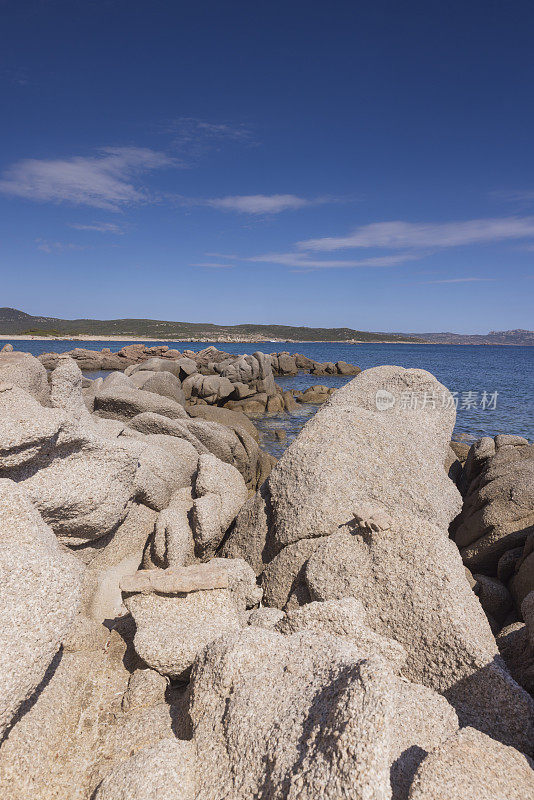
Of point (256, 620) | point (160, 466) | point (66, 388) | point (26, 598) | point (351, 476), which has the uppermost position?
point (66, 388)

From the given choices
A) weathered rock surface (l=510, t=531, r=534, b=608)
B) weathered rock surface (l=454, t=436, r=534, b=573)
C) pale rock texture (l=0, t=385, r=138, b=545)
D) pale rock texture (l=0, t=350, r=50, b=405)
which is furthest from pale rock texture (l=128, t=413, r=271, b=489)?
weathered rock surface (l=510, t=531, r=534, b=608)

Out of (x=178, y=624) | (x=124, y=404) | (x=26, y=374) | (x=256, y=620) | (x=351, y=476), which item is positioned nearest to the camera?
(x=178, y=624)

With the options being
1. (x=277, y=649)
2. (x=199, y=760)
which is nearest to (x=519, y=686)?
(x=277, y=649)

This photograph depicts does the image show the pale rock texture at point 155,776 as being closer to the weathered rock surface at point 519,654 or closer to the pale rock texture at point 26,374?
the weathered rock surface at point 519,654

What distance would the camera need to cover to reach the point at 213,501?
19.1ft

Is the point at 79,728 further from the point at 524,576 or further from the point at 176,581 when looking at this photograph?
the point at 524,576

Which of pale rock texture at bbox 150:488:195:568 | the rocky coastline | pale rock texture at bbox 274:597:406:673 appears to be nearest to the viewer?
the rocky coastline

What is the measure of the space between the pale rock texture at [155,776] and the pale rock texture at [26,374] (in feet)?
12.8

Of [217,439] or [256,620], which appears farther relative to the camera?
[217,439]

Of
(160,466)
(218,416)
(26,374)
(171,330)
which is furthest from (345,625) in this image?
(171,330)

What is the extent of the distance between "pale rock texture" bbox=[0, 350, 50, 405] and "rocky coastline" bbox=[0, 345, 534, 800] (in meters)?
0.03

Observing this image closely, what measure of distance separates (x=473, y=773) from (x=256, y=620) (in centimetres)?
214

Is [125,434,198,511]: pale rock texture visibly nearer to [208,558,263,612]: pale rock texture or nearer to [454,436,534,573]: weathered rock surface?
[208,558,263,612]: pale rock texture

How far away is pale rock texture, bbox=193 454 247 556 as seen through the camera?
5477 mm
